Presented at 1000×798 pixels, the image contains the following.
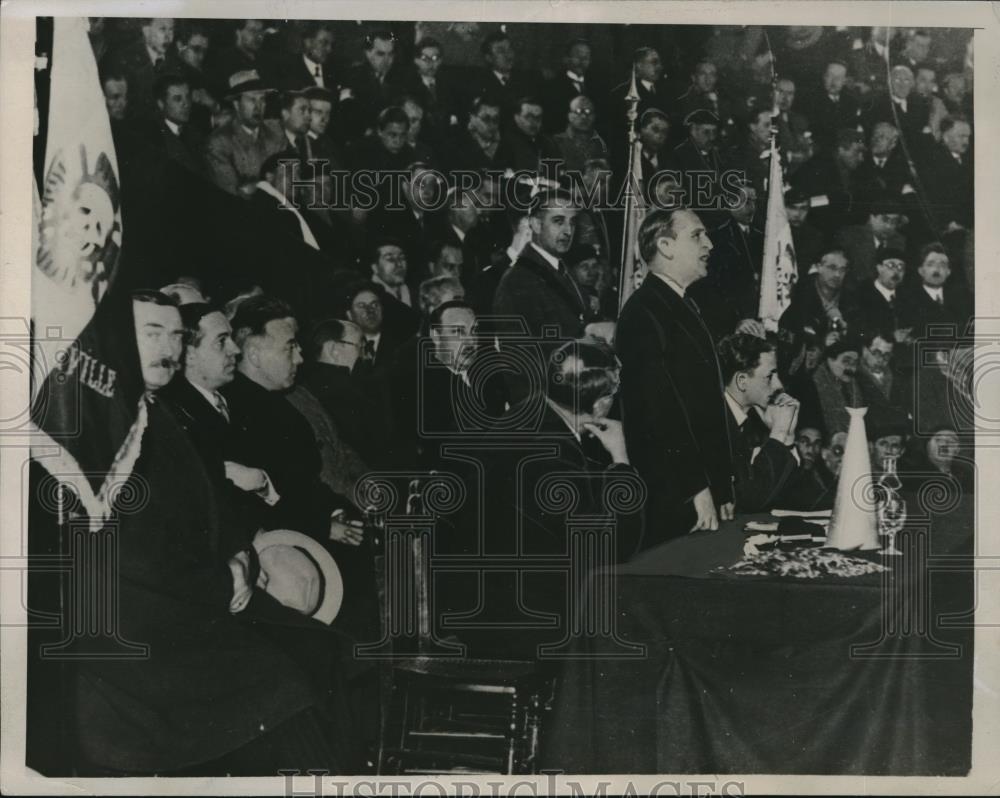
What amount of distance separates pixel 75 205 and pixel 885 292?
277 cm

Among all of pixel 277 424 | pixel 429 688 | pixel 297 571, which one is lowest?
pixel 429 688

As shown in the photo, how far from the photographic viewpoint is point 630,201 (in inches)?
131

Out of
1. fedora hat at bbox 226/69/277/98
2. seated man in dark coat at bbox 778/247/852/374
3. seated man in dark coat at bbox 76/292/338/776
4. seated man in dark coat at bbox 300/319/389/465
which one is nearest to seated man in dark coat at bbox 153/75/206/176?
fedora hat at bbox 226/69/277/98

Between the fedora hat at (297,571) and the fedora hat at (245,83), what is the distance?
4.84ft

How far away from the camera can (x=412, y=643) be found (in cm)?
328

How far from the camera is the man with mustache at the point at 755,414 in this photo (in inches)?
132

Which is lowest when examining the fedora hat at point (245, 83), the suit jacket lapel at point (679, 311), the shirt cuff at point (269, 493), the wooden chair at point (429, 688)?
the wooden chair at point (429, 688)

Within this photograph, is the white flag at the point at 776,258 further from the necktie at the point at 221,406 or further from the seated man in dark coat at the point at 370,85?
the necktie at the point at 221,406

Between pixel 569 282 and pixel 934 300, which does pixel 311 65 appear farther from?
pixel 934 300

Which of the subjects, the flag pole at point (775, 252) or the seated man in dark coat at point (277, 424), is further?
the flag pole at point (775, 252)

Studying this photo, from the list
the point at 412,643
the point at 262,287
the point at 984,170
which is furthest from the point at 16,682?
the point at 984,170

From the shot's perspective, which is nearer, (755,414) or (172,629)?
(172,629)

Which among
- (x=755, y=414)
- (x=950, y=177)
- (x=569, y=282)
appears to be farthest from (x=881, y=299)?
(x=569, y=282)

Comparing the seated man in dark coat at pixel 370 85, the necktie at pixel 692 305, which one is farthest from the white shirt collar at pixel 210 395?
the necktie at pixel 692 305
